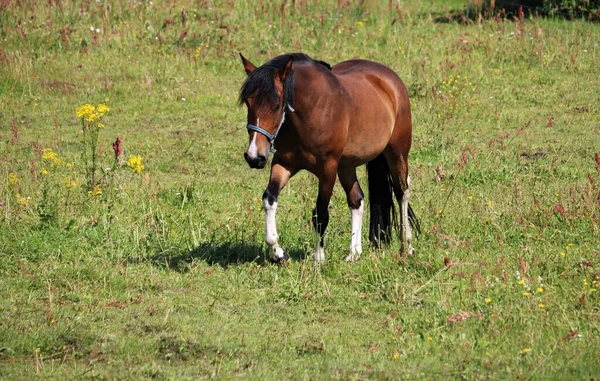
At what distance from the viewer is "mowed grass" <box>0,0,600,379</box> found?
6.20 meters

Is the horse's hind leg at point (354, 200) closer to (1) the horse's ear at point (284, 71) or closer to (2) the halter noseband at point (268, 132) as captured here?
(2) the halter noseband at point (268, 132)

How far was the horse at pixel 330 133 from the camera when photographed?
735 cm

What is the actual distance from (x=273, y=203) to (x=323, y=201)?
485 millimetres

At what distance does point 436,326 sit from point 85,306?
2.42 metres

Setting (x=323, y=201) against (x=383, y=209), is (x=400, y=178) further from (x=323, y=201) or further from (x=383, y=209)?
(x=323, y=201)

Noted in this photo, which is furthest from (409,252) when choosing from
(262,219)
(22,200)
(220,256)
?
(22,200)

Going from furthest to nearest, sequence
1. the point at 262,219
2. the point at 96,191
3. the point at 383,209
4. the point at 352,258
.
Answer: the point at 262,219, the point at 96,191, the point at 383,209, the point at 352,258

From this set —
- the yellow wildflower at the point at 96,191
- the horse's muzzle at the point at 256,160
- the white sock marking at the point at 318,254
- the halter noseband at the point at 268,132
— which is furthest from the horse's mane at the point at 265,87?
the yellow wildflower at the point at 96,191

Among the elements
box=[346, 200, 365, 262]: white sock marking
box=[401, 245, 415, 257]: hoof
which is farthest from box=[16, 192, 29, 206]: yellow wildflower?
box=[401, 245, 415, 257]: hoof

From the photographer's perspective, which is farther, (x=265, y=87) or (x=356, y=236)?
(x=356, y=236)

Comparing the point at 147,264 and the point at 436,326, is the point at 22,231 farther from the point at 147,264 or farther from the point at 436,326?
the point at 436,326

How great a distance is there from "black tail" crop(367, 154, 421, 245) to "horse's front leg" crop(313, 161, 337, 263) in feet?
2.41

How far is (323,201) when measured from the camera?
804cm

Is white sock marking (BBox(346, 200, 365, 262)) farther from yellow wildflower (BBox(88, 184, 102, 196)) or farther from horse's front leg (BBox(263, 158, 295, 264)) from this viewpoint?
yellow wildflower (BBox(88, 184, 102, 196))
